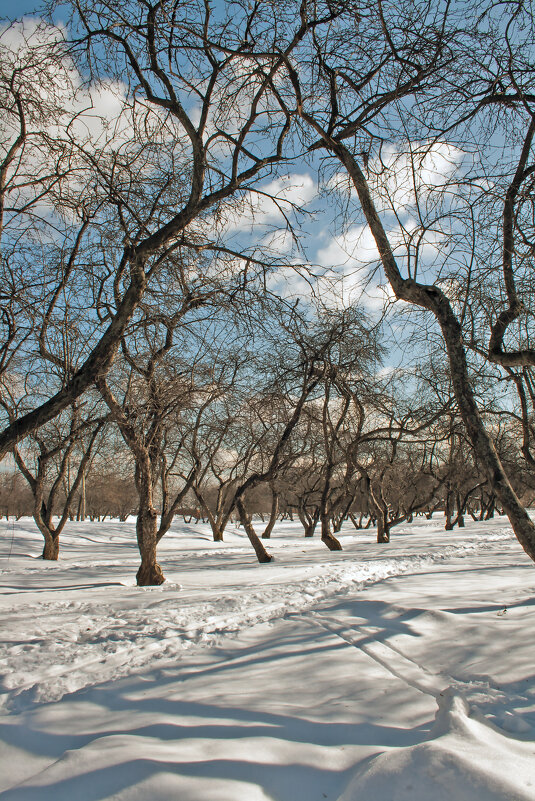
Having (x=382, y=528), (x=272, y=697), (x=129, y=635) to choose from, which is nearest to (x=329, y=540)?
(x=382, y=528)

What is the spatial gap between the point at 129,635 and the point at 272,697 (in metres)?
2.02

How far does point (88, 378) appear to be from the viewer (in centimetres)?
501

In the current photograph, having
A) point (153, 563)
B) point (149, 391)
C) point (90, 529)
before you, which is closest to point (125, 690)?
point (153, 563)

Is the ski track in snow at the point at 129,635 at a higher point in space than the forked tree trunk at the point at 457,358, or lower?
lower

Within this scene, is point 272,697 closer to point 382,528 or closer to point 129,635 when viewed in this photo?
point 129,635

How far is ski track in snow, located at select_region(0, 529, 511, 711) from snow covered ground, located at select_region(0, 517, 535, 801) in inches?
0.8

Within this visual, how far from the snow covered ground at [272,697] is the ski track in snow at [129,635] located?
0.02 metres

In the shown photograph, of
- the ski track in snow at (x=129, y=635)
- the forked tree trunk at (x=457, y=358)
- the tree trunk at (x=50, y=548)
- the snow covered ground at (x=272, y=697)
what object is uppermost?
the forked tree trunk at (x=457, y=358)

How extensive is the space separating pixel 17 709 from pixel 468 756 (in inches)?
98.0

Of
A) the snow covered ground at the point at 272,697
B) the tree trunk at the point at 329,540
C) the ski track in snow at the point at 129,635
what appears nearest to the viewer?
the snow covered ground at the point at 272,697

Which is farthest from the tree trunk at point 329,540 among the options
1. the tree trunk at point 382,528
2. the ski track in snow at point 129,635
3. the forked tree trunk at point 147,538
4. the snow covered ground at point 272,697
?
the snow covered ground at point 272,697

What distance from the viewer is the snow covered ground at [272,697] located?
6.11 feet

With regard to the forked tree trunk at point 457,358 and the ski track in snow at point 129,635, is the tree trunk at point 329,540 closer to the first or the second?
the ski track in snow at point 129,635

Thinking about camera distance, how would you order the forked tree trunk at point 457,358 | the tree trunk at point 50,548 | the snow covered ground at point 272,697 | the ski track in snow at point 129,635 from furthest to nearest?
the tree trunk at point 50,548 → the forked tree trunk at point 457,358 → the ski track in snow at point 129,635 → the snow covered ground at point 272,697
